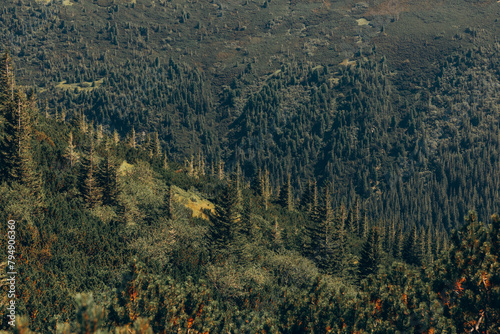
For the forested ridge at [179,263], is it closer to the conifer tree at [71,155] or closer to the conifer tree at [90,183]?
the conifer tree at [90,183]

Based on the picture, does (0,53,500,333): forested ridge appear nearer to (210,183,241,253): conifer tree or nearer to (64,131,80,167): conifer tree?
(210,183,241,253): conifer tree

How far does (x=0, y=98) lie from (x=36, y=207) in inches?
1229

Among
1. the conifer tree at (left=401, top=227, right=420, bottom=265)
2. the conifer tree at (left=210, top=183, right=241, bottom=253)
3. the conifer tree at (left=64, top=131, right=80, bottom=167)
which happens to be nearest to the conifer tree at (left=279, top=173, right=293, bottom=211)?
the conifer tree at (left=401, top=227, right=420, bottom=265)

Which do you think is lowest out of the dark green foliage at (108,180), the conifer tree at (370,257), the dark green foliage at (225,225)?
the conifer tree at (370,257)

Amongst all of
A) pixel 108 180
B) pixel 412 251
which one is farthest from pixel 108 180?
pixel 412 251

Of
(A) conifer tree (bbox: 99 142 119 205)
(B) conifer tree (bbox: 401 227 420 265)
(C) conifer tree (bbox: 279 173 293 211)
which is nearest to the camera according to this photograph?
(A) conifer tree (bbox: 99 142 119 205)

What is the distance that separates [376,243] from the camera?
8919 centimetres

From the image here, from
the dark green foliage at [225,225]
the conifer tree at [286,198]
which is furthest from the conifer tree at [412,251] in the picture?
the dark green foliage at [225,225]

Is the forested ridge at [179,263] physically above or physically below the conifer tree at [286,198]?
above

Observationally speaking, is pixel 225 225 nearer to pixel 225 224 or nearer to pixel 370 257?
pixel 225 224

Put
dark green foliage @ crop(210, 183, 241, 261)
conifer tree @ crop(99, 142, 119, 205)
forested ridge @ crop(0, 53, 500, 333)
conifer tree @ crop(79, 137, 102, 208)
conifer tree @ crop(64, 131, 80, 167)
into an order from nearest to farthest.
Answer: forested ridge @ crop(0, 53, 500, 333), conifer tree @ crop(79, 137, 102, 208), dark green foliage @ crop(210, 183, 241, 261), conifer tree @ crop(99, 142, 119, 205), conifer tree @ crop(64, 131, 80, 167)

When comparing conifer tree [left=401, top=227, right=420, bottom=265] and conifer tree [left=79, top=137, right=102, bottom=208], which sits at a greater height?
conifer tree [left=79, top=137, right=102, bottom=208]

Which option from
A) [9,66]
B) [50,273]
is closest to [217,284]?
[50,273]

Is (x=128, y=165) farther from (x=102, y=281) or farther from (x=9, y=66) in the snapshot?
(x=102, y=281)
